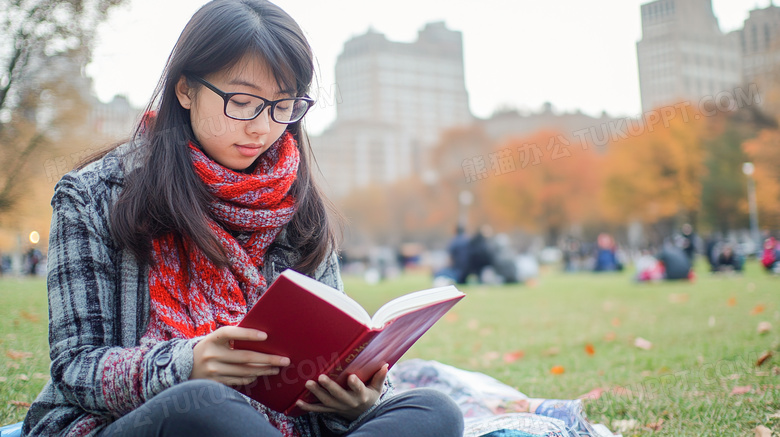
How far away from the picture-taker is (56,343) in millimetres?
1387

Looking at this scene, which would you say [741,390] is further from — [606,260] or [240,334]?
[606,260]

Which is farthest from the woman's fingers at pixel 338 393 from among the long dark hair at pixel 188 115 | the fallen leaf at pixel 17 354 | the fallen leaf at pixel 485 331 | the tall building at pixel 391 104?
the tall building at pixel 391 104

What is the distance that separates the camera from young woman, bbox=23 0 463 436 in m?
1.31

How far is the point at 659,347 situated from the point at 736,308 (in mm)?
2724

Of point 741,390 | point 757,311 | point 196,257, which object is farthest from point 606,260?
point 196,257

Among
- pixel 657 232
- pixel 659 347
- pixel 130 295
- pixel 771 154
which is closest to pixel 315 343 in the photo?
pixel 130 295

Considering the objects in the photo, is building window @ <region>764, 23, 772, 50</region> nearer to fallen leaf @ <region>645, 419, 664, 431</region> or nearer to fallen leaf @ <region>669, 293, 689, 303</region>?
fallen leaf @ <region>669, 293, 689, 303</region>

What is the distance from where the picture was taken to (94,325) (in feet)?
4.65

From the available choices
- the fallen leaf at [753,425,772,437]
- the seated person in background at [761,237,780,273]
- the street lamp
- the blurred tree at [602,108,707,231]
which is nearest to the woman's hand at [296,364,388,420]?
the fallen leaf at [753,425,772,437]

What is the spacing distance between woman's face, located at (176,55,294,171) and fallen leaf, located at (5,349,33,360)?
2.38 m

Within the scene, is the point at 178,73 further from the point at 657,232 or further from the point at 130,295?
the point at 657,232

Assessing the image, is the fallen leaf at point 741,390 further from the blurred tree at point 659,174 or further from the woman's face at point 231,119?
the blurred tree at point 659,174

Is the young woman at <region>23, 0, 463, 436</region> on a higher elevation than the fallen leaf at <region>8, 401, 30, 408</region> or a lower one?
higher

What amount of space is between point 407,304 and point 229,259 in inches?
22.5
